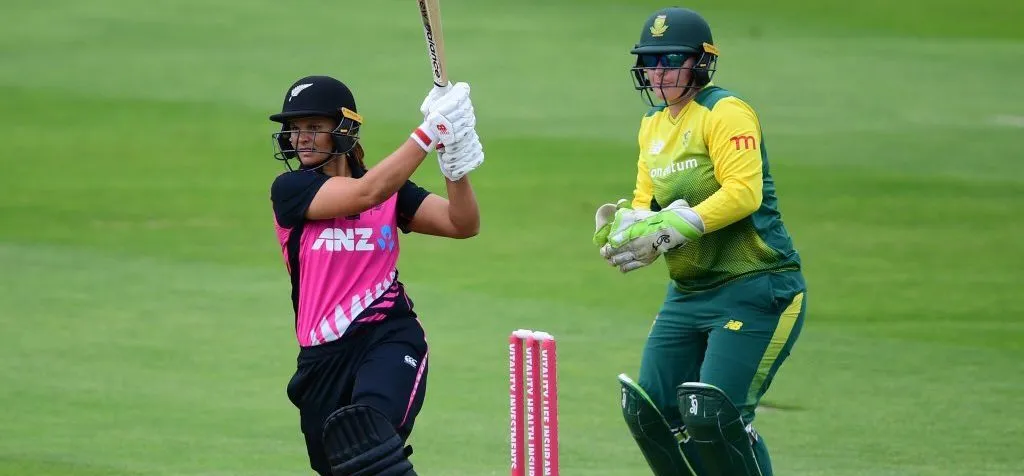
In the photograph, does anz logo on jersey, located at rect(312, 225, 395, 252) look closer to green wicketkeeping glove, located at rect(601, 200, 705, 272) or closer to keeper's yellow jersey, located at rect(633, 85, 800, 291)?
green wicketkeeping glove, located at rect(601, 200, 705, 272)

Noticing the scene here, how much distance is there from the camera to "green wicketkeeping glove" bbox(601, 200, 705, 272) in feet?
20.4

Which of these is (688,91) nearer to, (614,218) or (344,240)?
(614,218)

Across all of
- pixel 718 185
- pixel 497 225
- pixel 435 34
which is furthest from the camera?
pixel 497 225

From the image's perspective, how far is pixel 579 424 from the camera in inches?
360

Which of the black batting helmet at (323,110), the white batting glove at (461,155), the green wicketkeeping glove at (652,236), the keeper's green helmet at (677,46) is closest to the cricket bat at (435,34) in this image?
the white batting glove at (461,155)

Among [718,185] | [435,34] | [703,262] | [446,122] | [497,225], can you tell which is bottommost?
[497,225]

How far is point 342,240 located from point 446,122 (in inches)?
23.1

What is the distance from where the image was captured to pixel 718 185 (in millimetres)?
6430

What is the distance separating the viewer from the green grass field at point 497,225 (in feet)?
29.9

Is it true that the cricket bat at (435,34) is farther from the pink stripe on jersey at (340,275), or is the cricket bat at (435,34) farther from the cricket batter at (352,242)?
the pink stripe on jersey at (340,275)

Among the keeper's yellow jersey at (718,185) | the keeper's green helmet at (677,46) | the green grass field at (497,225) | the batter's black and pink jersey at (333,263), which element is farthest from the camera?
the green grass field at (497,225)

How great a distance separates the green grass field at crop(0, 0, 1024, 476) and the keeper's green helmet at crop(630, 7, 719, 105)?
250 cm

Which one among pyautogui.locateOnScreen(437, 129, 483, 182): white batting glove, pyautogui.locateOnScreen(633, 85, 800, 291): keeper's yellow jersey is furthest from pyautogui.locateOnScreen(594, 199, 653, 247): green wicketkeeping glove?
pyautogui.locateOnScreen(437, 129, 483, 182): white batting glove

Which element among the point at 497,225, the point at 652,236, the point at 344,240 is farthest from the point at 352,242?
the point at 497,225
